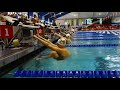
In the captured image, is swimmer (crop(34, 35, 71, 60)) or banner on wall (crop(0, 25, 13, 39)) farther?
banner on wall (crop(0, 25, 13, 39))

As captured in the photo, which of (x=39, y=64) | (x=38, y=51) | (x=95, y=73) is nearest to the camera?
(x=95, y=73)

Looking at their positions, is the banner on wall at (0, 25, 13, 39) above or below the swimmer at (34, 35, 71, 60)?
above

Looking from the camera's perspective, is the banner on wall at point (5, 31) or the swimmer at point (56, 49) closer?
the swimmer at point (56, 49)

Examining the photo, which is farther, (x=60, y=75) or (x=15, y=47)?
(x=15, y=47)

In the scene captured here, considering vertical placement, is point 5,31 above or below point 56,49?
above

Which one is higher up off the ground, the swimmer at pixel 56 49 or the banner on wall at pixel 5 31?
the banner on wall at pixel 5 31

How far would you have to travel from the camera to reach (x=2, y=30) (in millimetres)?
6492

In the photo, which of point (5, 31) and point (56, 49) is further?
point (5, 31)
